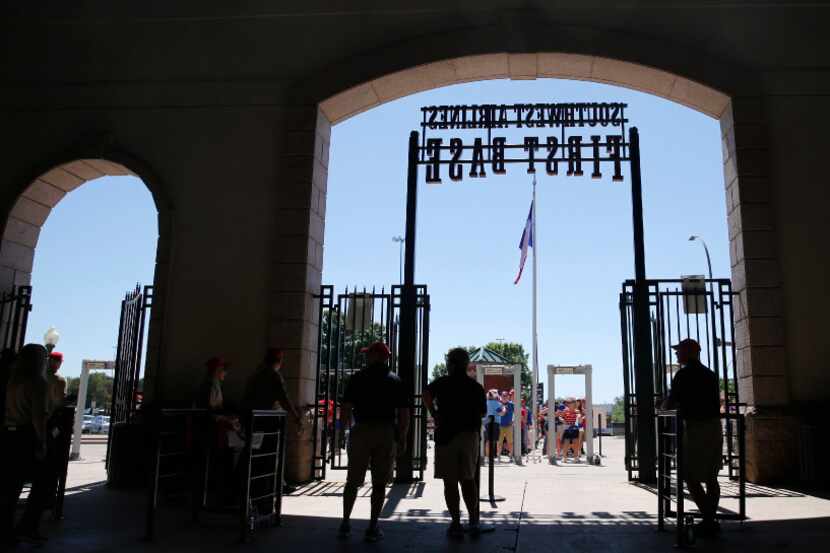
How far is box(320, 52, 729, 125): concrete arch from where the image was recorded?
1031 centimetres

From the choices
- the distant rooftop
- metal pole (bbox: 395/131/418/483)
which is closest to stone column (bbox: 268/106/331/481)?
metal pole (bbox: 395/131/418/483)

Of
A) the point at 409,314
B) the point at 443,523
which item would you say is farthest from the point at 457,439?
the point at 409,314

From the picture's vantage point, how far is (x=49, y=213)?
1111 centimetres

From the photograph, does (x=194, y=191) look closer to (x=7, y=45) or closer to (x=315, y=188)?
(x=315, y=188)

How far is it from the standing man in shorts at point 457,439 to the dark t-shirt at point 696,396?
1.69m

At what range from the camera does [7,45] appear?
435 inches

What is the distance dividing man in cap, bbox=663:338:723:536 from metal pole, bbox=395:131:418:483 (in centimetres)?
399

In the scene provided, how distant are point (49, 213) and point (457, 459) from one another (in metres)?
8.33

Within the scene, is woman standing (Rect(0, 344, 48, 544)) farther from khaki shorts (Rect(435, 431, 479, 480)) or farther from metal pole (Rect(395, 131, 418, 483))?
metal pole (Rect(395, 131, 418, 483))

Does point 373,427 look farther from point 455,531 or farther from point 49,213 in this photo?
point 49,213

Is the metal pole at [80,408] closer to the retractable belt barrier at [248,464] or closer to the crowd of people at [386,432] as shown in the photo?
the retractable belt barrier at [248,464]

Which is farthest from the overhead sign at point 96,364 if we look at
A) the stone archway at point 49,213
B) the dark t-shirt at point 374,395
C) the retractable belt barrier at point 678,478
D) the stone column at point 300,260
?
the retractable belt barrier at point 678,478

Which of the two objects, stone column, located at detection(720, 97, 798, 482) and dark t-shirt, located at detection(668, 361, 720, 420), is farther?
stone column, located at detection(720, 97, 798, 482)

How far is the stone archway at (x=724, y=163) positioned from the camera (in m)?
9.20
